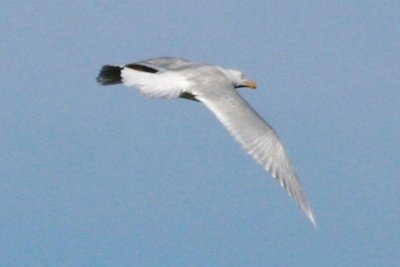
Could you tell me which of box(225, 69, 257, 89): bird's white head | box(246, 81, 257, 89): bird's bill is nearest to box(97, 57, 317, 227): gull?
box(225, 69, 257, 89): bird's white head

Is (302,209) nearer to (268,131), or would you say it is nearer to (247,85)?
(268,131)

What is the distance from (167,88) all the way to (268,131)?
1130 mm

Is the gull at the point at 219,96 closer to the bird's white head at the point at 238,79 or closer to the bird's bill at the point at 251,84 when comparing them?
the bird's white head at the point at 238,79

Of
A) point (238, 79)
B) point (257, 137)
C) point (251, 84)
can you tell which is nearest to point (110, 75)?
point (238, 79)

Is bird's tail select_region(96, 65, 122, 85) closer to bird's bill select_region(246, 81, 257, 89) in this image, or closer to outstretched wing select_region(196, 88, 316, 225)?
outstretched wing select_region(196, 88, 316, 225)

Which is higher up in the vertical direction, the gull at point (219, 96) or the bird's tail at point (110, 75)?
the bird's tail at point (110, 75)

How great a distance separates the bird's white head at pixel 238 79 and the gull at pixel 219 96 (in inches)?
21.6

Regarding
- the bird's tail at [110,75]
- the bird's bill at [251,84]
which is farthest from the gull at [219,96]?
the bird's bill at [251,84]

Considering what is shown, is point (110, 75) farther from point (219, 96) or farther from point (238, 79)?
point (238, 79)

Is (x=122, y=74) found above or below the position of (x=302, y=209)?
above

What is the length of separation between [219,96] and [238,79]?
1.79 meters

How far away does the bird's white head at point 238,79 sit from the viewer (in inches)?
1105

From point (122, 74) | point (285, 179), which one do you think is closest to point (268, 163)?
point (285, 179)

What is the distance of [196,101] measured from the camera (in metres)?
26.7
